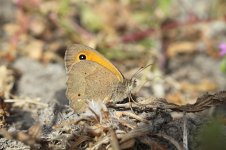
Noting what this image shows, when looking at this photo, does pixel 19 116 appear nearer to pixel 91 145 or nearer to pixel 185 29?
pixel 91 145

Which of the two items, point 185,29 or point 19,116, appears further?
point 185,29

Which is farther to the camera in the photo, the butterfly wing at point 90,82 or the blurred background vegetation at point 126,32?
the blurred background vegetation at point 126,32

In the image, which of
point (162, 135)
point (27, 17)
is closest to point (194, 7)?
point (27, 17)

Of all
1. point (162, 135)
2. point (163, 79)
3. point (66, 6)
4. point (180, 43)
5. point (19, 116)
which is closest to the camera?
point (162, 135)

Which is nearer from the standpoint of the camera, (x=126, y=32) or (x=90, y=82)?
→ (x=90, y=82)

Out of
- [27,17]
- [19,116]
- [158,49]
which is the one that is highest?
[27,17]

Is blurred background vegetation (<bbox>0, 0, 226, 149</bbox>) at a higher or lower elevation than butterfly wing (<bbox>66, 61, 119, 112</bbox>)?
higher

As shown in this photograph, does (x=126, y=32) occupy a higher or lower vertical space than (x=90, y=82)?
higher

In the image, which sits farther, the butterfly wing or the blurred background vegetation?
the blurred background vegetation

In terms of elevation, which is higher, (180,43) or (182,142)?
(180,43)

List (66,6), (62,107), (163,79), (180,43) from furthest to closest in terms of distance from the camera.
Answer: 1. (180,43)
2. (66,6)
3. (163,79)
4. (62,107)

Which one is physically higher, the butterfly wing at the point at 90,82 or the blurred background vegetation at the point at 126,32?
the blurred background vegetation at the point at 126,32
